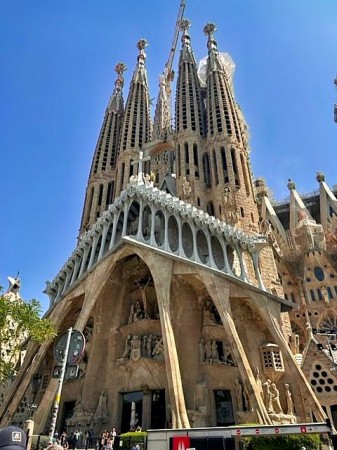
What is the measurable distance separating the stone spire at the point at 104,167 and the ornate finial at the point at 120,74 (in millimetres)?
2312

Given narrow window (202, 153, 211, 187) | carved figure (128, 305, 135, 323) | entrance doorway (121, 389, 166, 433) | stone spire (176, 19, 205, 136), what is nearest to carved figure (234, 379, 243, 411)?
entrance doorway (121, 389, 166, 433)

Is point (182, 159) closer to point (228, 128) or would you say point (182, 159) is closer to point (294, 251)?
point (228, 128)

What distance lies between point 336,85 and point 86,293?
135 ft

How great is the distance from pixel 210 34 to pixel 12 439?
43668 mm

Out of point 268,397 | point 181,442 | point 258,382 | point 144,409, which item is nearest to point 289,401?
point 268,397

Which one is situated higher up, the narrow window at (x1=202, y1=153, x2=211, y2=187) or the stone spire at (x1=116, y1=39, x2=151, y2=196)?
the stone spire at (x1=116, y1=39, x2=151, y2=196)

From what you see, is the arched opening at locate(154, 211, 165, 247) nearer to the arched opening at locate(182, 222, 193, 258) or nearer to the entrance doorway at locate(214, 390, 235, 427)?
the arched opening at locate(182, 222, 193, 258)

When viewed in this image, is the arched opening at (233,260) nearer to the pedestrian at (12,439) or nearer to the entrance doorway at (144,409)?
the entrance doorway at (144,409)

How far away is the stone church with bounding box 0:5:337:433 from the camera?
53.6 feet

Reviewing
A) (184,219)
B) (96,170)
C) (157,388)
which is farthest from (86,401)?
(96,170)

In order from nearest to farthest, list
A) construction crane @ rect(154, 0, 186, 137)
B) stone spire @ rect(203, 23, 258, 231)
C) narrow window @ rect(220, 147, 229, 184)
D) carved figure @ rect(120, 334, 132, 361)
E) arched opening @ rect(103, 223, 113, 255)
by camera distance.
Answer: carved figure @ rect(120, 334, 132, 361) → arched opening @ rect(103, 223, 113, 255) → stone spire @ rect(203, 23, 258, 231) → narrow window @ rect(220, 147, 229, 184) → construction crane @ rect(154, 0, 186, 137)

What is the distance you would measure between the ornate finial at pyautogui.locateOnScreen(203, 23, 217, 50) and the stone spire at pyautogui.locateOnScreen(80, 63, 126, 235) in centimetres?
1164

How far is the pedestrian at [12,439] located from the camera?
1.81 meters

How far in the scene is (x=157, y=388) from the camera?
58.6 ft
